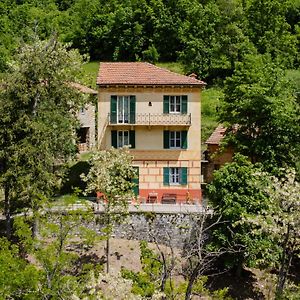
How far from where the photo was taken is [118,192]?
3491cm

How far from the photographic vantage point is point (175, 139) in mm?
40844

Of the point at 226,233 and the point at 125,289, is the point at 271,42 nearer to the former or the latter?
the point at 226,233

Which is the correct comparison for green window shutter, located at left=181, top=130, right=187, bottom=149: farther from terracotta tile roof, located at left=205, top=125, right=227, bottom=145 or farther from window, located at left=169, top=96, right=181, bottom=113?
terracotta tile roof, located at left=205, top=125, right=227, bottom=145

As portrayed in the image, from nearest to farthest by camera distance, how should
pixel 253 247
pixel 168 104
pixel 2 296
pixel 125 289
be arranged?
pixel 125 289 → pixel 2 296 → pixel 253 247 → pixel 168 104

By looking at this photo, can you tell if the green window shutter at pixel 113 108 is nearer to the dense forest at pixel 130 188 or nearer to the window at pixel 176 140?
the dense forest at pixel 130 188

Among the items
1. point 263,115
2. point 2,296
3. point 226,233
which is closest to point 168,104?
point 263,115

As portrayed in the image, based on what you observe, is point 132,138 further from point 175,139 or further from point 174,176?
point 174,176

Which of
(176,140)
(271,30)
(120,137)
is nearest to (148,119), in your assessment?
(120,137)

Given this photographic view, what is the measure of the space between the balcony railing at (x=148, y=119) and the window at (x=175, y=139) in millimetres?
756

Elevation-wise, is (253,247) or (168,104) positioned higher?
(168,104)

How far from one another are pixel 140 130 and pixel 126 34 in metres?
37.8

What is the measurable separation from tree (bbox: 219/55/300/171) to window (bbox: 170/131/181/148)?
3.06m

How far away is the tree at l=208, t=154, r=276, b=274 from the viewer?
3359 centimetres

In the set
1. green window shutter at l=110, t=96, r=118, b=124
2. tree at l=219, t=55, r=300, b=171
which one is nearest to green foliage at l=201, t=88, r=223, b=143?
tree at l=219, t=55, r=300, b=171
